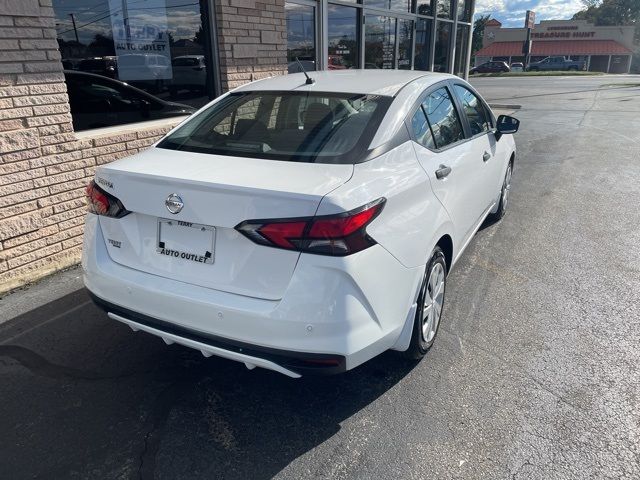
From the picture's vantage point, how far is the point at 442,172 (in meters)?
3.14

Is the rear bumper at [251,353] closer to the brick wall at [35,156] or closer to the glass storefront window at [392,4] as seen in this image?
the brick wall at [35,156]

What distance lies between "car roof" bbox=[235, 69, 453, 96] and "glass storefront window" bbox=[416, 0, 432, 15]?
9.78 metres

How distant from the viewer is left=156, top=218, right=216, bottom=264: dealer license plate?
7.73 ft

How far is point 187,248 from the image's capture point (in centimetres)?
241

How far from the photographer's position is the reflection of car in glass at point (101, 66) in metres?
5.02

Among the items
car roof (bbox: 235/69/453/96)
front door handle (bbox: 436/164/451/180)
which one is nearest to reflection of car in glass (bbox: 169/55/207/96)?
car roof (bbox: 235/69/453/96)

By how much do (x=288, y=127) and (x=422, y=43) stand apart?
454 inches

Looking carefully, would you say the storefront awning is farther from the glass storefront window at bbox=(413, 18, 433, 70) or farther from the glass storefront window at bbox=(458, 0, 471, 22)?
the glass storefront window at bbox=(413, 18, 433, 70)

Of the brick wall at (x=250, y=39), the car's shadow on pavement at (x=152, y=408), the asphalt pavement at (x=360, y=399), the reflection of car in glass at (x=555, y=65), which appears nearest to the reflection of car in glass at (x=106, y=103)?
the brick wall at (x=250, y=39)

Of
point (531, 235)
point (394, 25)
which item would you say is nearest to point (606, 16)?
point (394, 25)

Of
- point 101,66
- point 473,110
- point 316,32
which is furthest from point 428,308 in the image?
point 316,32

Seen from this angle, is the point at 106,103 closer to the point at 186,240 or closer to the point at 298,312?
the point at 186,240

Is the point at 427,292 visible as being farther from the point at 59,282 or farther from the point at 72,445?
the point at 59,282

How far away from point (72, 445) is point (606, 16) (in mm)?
119798
